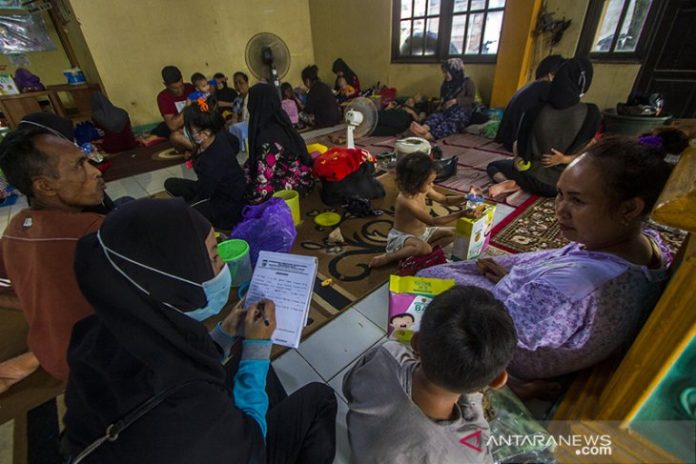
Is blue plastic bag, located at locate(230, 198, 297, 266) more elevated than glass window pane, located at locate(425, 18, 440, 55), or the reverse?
glass window pane, located at locate(425, 18, 440, 55)

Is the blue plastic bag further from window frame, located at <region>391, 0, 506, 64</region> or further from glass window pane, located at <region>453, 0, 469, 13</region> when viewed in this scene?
glass window pane, located at <region>453, 0, 469, 13</region>

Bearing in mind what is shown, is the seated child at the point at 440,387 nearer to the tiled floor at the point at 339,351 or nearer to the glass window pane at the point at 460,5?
the tiled floor at the point at 339,351

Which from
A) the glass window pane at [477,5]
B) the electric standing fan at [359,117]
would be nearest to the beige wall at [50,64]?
the electric standing fan at [359,117]

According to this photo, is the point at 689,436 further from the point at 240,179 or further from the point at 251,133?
the point at 251,133

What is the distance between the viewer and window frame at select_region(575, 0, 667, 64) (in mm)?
3363

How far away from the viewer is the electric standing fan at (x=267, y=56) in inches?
159

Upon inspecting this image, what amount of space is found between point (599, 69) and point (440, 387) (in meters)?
4.85

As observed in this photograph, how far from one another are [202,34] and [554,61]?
5.59 meters

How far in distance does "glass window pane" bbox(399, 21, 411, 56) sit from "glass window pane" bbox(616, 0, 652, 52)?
118 inches

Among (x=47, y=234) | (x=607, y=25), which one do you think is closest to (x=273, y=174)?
(x=47, y=234)

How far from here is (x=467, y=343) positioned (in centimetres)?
67

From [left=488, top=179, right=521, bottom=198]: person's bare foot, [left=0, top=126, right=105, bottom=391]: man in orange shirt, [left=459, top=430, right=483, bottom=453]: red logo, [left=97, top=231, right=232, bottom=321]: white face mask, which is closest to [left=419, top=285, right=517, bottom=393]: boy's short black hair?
[left=459, top=430, right=483, bottom=453]: red logo

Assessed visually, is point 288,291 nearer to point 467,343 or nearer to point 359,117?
point 467,343

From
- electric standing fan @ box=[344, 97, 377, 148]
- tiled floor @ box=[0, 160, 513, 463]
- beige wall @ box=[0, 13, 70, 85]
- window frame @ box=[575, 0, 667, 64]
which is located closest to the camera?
tiled floor @ box=[0, 160, 513, 463]
